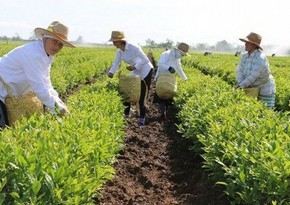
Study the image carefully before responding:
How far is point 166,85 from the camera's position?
8.94 m

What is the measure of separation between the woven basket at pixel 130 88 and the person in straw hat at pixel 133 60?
0.58 feet

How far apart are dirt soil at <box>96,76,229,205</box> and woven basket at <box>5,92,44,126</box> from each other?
1224 millimetres

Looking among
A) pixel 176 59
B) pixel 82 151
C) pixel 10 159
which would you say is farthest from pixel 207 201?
pixel 176 59

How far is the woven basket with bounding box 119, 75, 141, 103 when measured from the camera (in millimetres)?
7852

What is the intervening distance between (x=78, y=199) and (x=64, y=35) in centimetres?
216

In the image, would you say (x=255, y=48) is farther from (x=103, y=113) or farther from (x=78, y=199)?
(x=78, y=199)

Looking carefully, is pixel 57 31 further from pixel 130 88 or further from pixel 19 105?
pixel 130 88

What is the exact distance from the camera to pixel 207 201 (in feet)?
14.2

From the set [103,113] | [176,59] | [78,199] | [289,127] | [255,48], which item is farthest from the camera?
[176,59]

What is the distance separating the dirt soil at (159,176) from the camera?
4578 mm

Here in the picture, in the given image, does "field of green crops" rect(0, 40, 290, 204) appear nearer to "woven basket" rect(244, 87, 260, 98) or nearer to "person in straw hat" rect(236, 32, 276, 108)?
"person in straw hat" rect(236, 32, 276, 108)

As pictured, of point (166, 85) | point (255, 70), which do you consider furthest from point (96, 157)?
point (166, 85)

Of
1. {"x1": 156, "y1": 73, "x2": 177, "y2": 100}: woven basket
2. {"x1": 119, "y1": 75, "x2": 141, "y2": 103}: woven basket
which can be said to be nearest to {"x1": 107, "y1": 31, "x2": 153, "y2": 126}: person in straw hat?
{"x1": 119, "y1": 75, "x2": 141, "y2": 103}: woven basket

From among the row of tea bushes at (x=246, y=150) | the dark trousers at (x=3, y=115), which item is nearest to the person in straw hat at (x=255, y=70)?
the row of tea bushes at (x=246, y=150)
